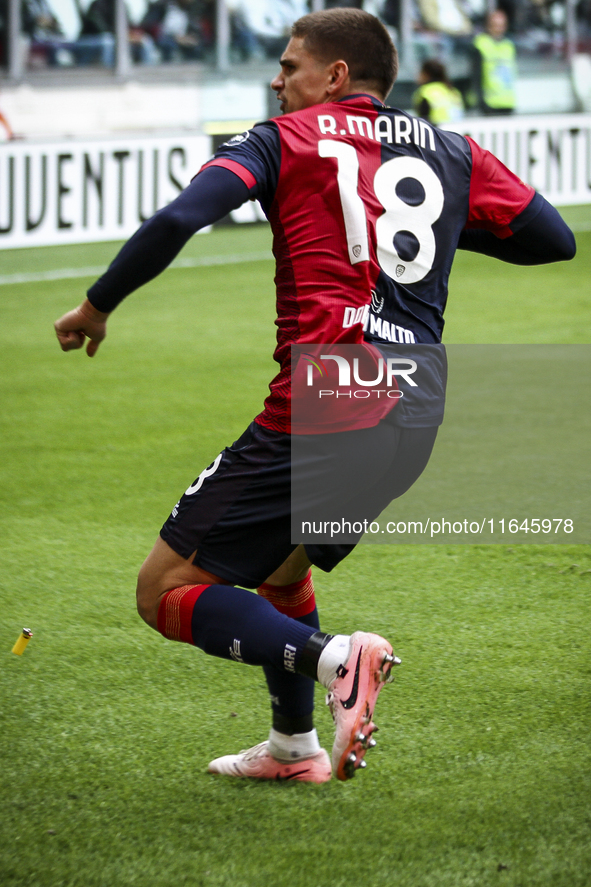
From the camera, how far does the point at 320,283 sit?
8.39ft

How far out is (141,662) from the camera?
3.61 meters

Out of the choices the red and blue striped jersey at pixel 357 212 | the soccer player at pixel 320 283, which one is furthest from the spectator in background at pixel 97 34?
the red and blue striped jersey at pixel 357 212

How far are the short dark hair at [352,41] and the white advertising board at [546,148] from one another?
37.2 feet

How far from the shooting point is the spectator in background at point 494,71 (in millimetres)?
17906

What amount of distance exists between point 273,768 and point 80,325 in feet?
4.04

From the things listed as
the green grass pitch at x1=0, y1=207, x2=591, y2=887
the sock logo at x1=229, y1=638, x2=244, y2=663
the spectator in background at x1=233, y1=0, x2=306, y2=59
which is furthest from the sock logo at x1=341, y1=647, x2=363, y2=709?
the spectator in background at x1=233, y1=0, x2=306, y2=59

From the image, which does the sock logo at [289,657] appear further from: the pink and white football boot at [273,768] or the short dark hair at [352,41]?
the short dark hair at [352,41]

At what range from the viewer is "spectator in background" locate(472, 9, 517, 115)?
17.9 m

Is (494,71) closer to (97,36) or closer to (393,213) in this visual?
(97,36)

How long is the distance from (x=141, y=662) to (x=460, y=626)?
1.08 m

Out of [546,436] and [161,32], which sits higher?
[161,32]

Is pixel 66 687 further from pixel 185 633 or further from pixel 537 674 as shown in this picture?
pixel 537 674

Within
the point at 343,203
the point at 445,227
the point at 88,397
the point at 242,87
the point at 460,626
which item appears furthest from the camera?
the point at 242,87

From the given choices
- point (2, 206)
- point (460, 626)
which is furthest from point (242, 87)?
point (460, 626)
